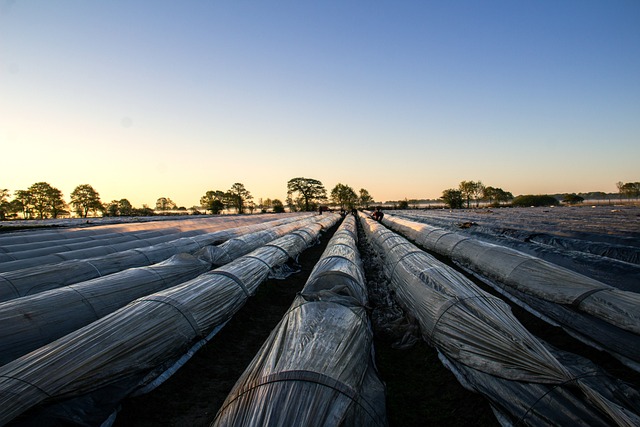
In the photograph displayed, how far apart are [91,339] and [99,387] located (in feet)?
2.27

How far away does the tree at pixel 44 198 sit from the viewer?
70125 mm

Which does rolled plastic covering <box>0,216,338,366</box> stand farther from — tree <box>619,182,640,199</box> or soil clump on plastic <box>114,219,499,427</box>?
tree <box>619,182,640,199</box>

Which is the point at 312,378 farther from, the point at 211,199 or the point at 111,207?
the point at 111,207

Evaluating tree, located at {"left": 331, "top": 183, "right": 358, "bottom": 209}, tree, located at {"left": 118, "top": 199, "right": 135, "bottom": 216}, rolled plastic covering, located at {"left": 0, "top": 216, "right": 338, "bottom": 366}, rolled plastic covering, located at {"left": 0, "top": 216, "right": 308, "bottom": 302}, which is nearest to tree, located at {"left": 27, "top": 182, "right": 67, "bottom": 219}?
tree, located at {"left": 118, "top": 199, "right": 135, "bottom": 216}

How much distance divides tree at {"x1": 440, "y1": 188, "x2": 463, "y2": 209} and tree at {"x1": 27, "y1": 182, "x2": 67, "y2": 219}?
10841 cm

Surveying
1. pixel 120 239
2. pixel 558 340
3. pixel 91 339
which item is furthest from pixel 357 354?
pixel 120 239

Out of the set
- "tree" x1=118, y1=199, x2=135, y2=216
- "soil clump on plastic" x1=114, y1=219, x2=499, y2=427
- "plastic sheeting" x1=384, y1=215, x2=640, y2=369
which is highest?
"tree" x1=118, y1=199, x2=135, y2=216

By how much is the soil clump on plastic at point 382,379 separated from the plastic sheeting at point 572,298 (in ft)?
8.86

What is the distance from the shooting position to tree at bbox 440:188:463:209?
283ft

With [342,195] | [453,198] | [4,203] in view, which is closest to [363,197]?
[342,195]

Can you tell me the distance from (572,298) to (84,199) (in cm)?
10241

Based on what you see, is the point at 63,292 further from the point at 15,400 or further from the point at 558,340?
the point at 558,340

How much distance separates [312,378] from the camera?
9.10 feet

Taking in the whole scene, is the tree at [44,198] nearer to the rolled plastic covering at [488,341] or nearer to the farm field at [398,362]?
the farm field at [398,362]
